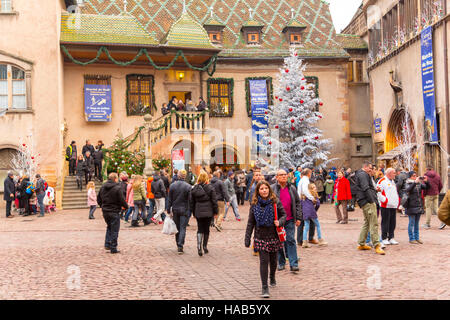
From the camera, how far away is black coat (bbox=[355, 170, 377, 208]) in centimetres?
1155

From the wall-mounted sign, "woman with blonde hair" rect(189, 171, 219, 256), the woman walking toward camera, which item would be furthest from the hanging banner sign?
the woman walking toward camera

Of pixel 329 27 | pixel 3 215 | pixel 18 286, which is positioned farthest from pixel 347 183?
pixel 329 27

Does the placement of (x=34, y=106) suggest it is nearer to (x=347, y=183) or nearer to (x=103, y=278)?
(x=347, y=183)

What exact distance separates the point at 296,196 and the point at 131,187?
8354mm

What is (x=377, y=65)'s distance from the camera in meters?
31.3

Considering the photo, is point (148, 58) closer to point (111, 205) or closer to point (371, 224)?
point (111, 205)

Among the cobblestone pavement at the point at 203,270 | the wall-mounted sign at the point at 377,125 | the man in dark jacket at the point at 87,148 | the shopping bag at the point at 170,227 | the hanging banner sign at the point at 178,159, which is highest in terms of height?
the wall-mounted sign at the point at 377,125

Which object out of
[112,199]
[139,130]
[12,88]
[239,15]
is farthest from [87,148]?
[112,199]

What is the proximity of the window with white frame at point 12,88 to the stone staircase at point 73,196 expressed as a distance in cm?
407

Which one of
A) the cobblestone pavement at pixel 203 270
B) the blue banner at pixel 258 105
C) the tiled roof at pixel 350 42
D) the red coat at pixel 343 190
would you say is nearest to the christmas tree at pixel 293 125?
the blue banner at pixel 258 105

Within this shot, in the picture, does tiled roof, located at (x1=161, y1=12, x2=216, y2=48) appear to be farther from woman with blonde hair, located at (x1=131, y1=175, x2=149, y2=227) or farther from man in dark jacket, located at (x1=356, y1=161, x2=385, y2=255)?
man in dark jacket, located at (x1=356, y1=161, x2=385, y2=255)

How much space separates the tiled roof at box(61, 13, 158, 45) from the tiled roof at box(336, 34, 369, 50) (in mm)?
11840

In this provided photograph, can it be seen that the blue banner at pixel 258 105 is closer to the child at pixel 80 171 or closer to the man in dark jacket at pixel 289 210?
the child at pixel 80 171

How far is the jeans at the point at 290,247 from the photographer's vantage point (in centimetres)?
938
